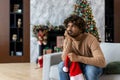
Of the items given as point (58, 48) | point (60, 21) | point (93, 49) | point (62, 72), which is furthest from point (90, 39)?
point (60, 21)

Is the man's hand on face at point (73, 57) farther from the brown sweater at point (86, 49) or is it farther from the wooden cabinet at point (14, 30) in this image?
the wooden cabinet at point (14, 30)

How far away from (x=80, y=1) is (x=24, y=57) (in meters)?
2.23

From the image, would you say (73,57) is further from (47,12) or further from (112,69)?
(47,12)

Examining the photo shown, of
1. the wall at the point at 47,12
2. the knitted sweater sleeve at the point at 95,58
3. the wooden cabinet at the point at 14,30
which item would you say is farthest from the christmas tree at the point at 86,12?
the knitted sweater sleeve at the point at 95,58

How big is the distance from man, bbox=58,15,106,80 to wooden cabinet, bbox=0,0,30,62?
4.31 m

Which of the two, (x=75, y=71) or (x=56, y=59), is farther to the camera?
(x=56, y=59)

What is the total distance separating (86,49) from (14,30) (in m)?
4.71

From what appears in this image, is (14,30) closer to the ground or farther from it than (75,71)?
farther from it

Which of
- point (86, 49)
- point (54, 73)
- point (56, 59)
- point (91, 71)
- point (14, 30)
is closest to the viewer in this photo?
point (91, 71)

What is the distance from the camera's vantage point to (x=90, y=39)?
105 inches

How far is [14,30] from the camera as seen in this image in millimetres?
7082

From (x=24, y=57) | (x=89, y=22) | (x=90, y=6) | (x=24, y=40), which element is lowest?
(x=24, y=57)

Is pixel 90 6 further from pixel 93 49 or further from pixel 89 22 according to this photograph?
pixel 93 49

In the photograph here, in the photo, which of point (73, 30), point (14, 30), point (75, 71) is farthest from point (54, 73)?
point (14, 30)
